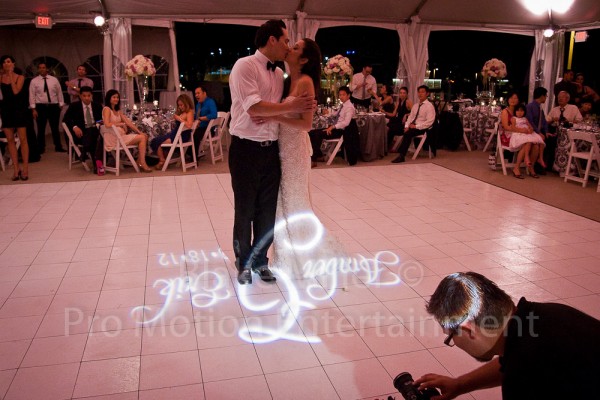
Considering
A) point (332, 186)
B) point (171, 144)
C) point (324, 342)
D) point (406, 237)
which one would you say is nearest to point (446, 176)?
point (332, 186)

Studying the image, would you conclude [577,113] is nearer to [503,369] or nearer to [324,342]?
[324,342]

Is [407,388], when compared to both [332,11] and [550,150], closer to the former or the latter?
[550,150]

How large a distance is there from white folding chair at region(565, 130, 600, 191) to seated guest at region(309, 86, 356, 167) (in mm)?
2946

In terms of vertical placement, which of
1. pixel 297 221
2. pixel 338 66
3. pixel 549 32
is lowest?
pixel 297 221

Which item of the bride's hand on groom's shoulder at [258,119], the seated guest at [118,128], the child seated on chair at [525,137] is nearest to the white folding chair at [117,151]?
the seated guest at [118,128]

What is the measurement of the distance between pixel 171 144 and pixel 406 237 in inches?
160

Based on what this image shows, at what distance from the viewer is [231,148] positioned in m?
3.21

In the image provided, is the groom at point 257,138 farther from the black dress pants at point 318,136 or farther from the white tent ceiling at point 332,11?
the white tent ceiling at point 332,11

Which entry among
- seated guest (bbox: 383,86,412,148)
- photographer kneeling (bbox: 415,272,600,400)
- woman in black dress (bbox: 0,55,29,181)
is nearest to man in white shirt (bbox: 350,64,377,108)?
seated guest (bbox: 383,86,412,148)

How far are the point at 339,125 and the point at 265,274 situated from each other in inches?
180

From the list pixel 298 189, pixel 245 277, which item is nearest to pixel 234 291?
pixel 245 277

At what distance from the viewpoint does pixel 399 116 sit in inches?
357

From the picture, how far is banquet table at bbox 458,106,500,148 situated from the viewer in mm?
9312

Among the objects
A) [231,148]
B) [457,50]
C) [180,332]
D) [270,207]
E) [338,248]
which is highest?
[457,50]
